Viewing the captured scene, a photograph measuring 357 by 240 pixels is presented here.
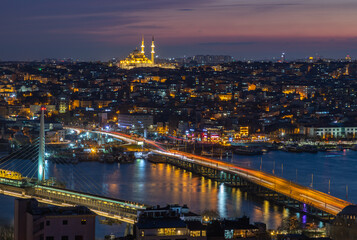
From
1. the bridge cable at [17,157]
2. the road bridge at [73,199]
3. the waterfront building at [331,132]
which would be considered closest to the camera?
the road bridge at [73,199]

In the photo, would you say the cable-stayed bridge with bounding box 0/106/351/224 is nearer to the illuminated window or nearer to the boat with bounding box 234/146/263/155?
the illuminated window

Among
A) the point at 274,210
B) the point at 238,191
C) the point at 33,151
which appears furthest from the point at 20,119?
the point at 274,210

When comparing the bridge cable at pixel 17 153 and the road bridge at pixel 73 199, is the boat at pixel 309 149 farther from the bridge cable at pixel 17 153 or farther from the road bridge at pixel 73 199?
the road bridge at pixel 73 199

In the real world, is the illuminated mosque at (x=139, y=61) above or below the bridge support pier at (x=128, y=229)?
above

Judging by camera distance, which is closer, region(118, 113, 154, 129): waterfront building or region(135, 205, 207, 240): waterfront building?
region(135, 205, 207, 240): waterfront building

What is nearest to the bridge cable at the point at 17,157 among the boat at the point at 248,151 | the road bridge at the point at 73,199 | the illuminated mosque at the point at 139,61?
the road bridge at the point at 73,199

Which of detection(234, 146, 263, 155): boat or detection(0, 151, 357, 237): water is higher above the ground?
detection(234, 146, 263, 155): boat

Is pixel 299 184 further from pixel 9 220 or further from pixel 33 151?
pixel 33 151

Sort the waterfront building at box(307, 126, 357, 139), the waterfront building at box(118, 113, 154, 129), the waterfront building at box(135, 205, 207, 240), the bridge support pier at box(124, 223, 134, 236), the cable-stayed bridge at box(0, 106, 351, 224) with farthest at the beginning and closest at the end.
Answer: the waterfront building at box(118, 113, 154, 129), the waterfront building at box(307, 126, 357, 139), the cable-stayed bridge at box(0, 106, 351, 224), the bridge support pier at box(124, 223, 134, 236), the waterfront building at box(135, 205, 207, 240)

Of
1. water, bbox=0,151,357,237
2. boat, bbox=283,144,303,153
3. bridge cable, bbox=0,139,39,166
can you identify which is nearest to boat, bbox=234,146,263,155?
water, bbox=0,151,357,237

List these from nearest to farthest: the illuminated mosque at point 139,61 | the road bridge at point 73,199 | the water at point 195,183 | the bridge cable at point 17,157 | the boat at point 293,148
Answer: the road bridge at point 73,199 < the water at point 195,183 < the bridge cable at point 17,157 < the boat at point 293,148 < the illuminated mosque at point 139,61
